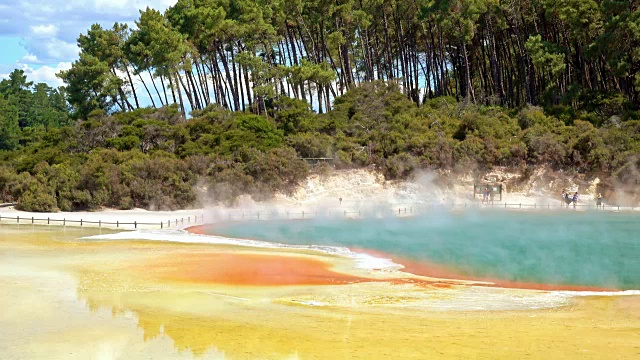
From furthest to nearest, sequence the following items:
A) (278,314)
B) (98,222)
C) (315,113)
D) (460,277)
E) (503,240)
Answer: (315,113), (98,222), (503,240), (460,277), (278,314)

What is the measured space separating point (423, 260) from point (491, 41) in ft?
121

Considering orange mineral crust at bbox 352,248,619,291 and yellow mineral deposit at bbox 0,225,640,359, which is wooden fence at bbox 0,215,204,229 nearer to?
yellow mineral deposit at bbox 0,225,640,359

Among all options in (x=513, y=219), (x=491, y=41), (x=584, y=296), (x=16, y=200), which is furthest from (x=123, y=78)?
(x=584, y=296)

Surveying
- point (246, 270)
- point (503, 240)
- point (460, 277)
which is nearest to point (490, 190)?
point (503, 240)

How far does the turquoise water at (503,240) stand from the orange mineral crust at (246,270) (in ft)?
16.8

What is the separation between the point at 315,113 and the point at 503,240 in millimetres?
29197

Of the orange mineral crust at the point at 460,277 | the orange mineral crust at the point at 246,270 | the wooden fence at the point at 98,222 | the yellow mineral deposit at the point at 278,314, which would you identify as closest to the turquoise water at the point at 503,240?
the orange mineral crust at the point at 460,277

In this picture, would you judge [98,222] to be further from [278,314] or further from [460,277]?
[278,314]

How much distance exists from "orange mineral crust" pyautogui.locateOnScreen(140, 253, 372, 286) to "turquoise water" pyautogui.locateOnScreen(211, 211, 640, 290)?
201 inches

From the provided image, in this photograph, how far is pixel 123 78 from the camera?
71438mm

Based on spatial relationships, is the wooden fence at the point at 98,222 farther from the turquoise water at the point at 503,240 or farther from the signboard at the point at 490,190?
the signboard at the point at 490,190

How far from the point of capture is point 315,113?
6431cm

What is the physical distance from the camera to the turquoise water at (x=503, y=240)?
29.1m

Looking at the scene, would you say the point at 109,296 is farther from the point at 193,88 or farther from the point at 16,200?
the point at 193,88
